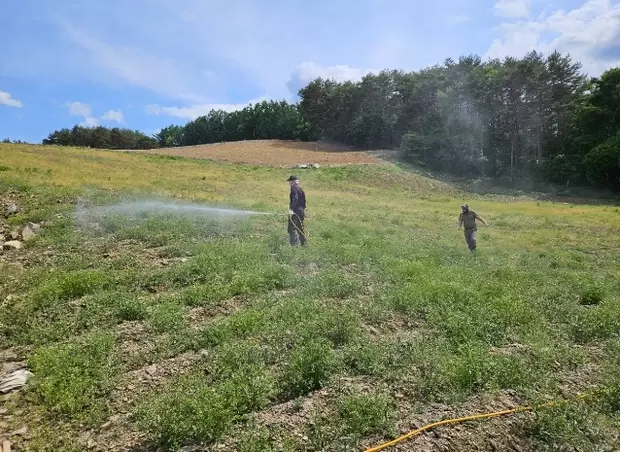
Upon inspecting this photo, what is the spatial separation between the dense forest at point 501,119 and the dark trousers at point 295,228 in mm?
29796

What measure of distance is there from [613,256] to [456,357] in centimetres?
1054

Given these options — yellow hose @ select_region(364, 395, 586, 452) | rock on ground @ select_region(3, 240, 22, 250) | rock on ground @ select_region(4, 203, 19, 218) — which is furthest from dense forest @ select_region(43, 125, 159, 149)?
yellow hose @ select_region(364, 395, 586, 452)

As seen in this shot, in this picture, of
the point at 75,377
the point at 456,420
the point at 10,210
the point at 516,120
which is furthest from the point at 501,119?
the point at 75,377

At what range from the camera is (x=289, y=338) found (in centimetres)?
649

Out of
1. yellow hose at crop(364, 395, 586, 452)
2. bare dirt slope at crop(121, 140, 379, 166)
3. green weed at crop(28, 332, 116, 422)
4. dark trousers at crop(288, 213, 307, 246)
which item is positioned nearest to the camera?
yellow hose at crop(364, 395, 586, 452)

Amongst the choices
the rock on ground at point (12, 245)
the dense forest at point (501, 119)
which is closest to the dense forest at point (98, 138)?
the dense forest at point (501, 119)

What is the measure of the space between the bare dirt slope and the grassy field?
25418mm

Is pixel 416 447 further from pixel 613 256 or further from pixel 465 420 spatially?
pixel 613 256

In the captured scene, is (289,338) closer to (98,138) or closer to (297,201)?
(297,201)

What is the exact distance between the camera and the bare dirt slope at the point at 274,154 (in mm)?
38906

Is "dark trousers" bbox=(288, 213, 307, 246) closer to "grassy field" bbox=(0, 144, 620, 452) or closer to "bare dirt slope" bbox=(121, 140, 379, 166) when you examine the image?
"grassy field" bbox=(0, 144, 620, 452)

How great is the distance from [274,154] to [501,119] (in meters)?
19.7

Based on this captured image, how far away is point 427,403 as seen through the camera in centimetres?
529

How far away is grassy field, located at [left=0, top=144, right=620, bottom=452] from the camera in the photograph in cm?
480
